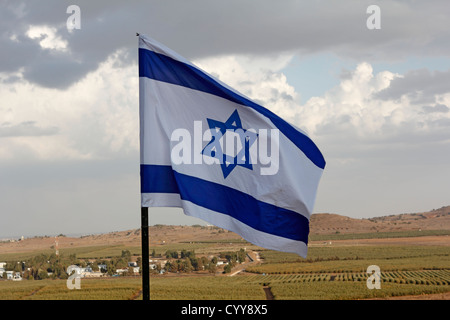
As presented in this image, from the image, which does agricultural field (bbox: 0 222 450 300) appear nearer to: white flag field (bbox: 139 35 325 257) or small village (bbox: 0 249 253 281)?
small village (bbox: 0 249 253 281)

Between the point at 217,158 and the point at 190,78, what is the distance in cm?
134

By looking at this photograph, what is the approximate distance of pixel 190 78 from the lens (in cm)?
880

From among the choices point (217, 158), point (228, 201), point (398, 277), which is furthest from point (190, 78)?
point (398, 277)

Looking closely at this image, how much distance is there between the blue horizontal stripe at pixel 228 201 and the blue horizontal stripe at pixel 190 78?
1.15 metres

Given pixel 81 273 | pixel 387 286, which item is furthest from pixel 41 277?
pixel 387 286

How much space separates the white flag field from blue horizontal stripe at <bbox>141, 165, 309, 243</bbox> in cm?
1

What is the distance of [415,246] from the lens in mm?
178000

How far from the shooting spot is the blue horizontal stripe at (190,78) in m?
8.64

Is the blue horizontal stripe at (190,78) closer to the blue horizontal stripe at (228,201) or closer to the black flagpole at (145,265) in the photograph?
the blue horizontal stripe at (228,201)

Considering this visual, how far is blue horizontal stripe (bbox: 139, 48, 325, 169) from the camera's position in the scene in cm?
864

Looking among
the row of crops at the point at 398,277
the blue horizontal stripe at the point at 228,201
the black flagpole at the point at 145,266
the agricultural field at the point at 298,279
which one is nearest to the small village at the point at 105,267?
the agricultural field at the point at 298,279

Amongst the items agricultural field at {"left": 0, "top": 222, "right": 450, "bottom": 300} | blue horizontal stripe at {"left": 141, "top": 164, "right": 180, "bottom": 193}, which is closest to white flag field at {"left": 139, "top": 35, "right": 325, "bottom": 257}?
blue horizontal stripe at {"left": 141, "top": 164, "right": 180, "bottom": 193}

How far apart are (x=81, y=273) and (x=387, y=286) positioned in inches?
3156

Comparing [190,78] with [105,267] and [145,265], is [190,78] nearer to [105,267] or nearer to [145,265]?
[145,265]
